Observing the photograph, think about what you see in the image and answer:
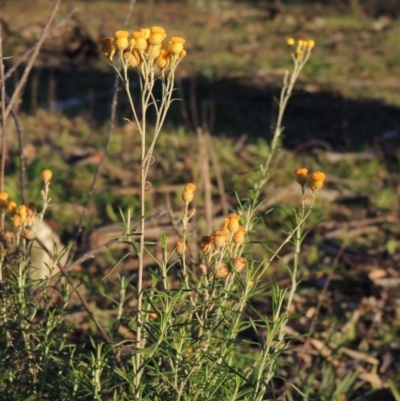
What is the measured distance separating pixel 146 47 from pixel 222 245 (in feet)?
1.61

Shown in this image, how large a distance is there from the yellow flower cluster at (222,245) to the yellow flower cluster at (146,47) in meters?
0.40

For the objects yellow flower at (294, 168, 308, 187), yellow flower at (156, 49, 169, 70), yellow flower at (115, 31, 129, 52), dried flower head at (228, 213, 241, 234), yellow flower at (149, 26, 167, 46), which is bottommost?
dried flower head at (228, 213, 241, 234)

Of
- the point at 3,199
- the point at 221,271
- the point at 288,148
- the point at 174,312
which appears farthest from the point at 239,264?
the point at 288,148

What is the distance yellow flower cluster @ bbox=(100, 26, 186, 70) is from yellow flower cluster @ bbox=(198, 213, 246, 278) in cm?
40

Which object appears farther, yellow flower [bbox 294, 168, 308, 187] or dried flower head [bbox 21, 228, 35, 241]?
dried flower head [bbox 21, 228, 35, 241]

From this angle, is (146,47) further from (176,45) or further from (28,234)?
(28,234)

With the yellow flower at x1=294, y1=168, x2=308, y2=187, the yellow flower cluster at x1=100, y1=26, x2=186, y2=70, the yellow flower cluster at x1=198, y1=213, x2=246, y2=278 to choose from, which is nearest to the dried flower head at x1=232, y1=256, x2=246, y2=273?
the yellow flower cluster at x1=198, y1=213, x2=246, y2=278

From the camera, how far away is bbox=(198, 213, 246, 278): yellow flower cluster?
1.75 metres

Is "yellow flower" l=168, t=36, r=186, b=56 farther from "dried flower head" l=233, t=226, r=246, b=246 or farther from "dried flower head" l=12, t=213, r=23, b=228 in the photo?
"dried flower head" l=12, t=213, r=23, b=228

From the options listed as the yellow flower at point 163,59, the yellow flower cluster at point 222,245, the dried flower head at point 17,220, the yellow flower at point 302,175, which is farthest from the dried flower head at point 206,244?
the dried flower head at point 17,220

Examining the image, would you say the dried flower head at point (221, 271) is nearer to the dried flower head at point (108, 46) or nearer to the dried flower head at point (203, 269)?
the dried flower head at point (203, 269)

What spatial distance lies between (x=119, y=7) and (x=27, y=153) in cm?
767

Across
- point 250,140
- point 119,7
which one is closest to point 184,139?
point 250,140

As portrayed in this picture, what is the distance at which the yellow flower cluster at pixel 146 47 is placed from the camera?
1689 millimetres
